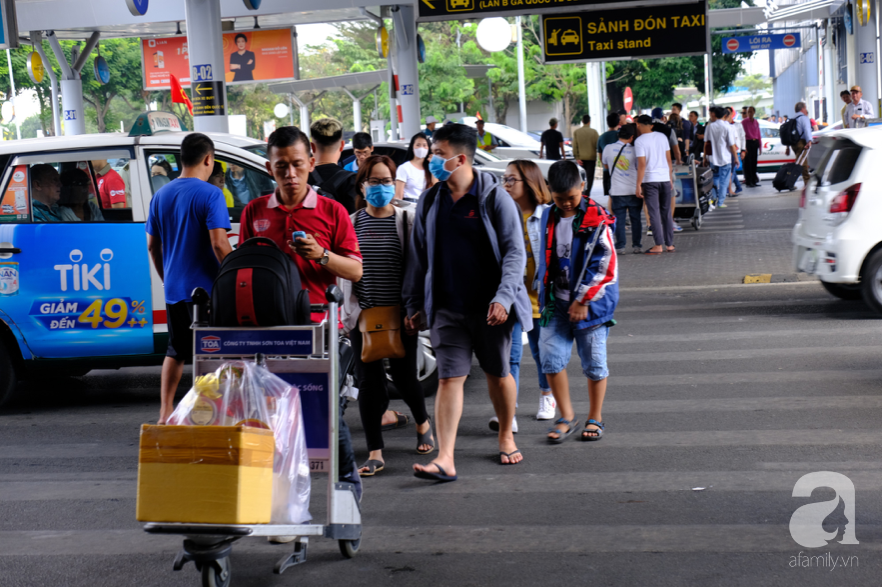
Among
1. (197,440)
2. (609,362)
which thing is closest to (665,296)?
(609,362)

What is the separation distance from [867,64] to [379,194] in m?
20.9

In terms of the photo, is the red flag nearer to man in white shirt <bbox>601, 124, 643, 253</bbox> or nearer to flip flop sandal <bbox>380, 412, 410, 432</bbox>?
man in white shirt <bbox>601, 124, 643, 253</bbox>

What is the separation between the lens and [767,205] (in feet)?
68.7

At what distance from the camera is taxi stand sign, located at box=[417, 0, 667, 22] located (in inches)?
575

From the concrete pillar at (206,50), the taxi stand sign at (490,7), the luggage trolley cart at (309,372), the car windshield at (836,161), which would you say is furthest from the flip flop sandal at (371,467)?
the taxi stand sign at (490,7)

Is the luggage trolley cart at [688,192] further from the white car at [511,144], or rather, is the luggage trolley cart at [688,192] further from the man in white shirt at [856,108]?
the white car at [511,144]

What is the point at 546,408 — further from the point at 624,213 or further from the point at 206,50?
the point at 206,50

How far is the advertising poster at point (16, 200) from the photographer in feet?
24.2

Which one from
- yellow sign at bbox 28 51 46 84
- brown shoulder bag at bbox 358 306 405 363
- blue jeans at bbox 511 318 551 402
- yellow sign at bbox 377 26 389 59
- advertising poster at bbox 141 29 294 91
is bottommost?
blue jeans at bbox 511 318 551 402

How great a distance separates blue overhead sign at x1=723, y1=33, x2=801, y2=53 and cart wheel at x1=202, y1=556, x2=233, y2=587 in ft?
135

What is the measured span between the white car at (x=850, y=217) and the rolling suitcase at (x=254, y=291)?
673 cm

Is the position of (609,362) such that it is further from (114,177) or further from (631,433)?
(114,177)

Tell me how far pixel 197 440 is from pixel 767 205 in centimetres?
1917

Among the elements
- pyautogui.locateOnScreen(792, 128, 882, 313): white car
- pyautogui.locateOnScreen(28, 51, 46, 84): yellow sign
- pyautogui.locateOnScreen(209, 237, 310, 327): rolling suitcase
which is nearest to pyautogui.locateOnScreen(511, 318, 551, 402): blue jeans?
pyautogui.locateOnScreen(209, 237, 310, 327): rolling suitcase
